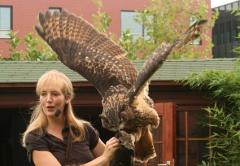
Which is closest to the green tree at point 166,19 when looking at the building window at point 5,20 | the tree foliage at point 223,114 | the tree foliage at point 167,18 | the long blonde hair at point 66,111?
Answer: the tree foliage at point 167,18

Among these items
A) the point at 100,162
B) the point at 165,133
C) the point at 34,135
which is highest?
the point at 34,135

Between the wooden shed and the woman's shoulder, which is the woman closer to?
the woman's shoulder

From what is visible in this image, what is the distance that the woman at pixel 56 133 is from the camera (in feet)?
8.92

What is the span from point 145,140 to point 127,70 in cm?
84

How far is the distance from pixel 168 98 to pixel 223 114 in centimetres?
72

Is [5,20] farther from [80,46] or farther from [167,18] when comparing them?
[80,46]

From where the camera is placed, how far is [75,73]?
675 centimetres

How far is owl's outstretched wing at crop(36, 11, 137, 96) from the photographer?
397cm

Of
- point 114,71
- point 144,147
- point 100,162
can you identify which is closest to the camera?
point 100,162

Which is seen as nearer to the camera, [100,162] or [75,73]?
[100,162]

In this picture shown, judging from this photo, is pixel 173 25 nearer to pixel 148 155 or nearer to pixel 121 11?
pixel 121 11

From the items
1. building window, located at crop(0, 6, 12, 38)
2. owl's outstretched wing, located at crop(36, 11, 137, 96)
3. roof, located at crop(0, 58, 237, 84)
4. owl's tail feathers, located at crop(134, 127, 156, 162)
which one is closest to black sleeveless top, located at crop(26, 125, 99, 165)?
owl's tail feathers, located at crop(134, 127, 156, 162)

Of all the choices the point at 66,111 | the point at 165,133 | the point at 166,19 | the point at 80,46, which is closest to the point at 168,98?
the point at 165,133

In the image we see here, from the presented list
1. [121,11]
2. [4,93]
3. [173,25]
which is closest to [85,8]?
[121,11]
